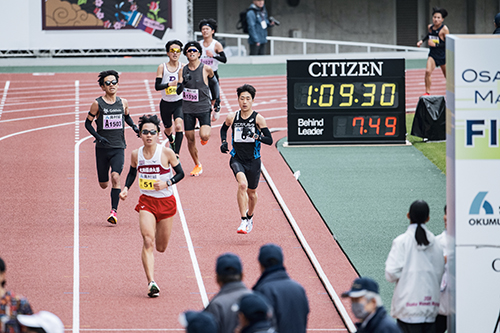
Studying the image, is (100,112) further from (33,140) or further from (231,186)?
(33,140)

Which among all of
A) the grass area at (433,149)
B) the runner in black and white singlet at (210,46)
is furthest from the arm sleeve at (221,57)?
the grass area at (433,149)

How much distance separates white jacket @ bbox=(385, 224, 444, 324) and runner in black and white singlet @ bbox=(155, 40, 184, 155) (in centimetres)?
739

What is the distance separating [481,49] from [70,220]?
7.20m

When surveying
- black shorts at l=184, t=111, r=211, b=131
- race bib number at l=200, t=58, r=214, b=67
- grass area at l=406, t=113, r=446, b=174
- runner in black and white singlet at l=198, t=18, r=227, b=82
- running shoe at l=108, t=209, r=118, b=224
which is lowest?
running shoe at l=108, t=209, r=118, b=224

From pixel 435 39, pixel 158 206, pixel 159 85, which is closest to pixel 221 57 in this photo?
pixel 159 85

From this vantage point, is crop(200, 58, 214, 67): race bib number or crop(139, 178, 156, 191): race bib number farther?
crop(200, 58, 214, 67): race bib number

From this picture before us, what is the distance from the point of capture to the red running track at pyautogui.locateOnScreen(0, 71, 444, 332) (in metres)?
8.70

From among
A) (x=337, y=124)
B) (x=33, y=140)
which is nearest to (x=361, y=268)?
(x=337, y=124)

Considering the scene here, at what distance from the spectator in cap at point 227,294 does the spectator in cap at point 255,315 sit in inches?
21.5

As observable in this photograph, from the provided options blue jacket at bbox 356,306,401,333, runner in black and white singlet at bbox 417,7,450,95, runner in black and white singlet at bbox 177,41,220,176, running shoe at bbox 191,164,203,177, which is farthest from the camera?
runner in black and white singlet at bbox 417,7,450,95

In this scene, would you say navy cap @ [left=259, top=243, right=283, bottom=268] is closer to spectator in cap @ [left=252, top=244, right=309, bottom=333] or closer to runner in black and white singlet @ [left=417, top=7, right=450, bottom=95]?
spectator in cap @ [left=252, top=244, right=309, bottom=333]

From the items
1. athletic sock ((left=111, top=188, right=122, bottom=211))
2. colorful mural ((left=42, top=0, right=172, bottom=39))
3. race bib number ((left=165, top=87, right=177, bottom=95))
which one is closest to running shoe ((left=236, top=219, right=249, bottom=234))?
athletic sock ((left=111, top=188, right=122, bottom=211))

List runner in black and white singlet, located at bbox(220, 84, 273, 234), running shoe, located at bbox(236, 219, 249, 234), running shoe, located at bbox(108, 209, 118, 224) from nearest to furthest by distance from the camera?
runner in black and white singlet, located at bbox(220, 84, 273, 234) < running shoe, located at bbox(236, 219, 249, 234) < running shoe, located at bbox(108, 209, 118, 224)

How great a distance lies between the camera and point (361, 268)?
982 cm
